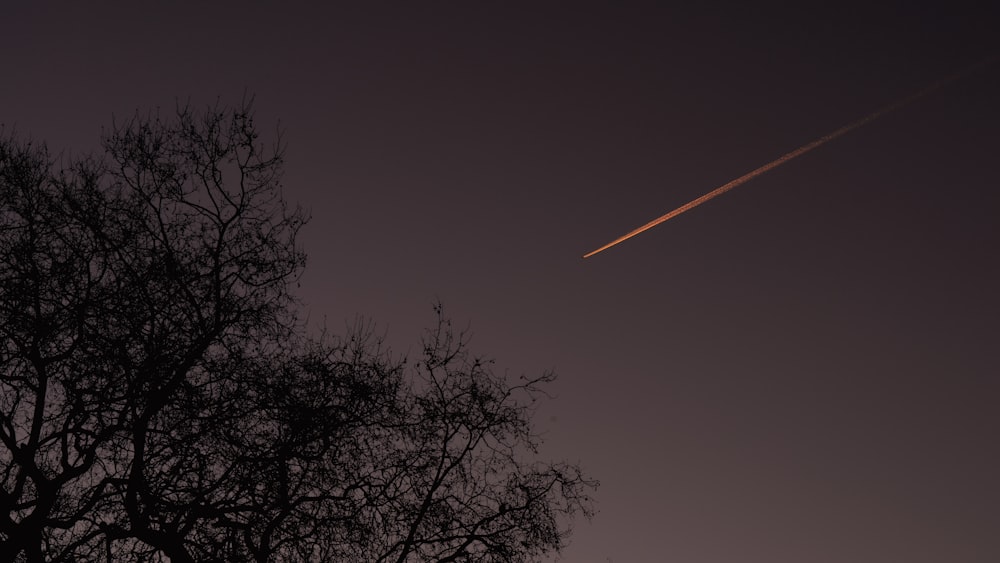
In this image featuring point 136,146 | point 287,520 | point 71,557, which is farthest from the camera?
point 136,146

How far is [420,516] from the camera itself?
16844mm

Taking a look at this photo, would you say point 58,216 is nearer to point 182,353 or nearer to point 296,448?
point 182,353

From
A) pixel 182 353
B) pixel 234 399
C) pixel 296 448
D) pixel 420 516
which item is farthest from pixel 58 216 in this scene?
pixel 420 516

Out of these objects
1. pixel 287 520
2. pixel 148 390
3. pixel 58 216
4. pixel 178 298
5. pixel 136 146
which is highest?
pixel 136 146

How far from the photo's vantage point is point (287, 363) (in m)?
16.6

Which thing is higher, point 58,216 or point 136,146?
point 136,146

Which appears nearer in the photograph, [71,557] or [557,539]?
[71,557]

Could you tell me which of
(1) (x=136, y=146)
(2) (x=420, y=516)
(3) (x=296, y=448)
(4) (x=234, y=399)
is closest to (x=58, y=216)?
(1) (x=136, y=146)

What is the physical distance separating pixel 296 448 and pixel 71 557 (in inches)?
147

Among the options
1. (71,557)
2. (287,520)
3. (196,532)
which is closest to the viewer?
(71,557)

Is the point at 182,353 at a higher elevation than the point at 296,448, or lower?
higher

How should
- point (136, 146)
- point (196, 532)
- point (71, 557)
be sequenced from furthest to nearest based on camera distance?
point (136, 146)
point (196, 532)
point (71, 557)

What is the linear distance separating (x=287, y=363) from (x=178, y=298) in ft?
7.03

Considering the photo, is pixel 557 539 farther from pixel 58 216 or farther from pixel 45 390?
pixel 58 216
